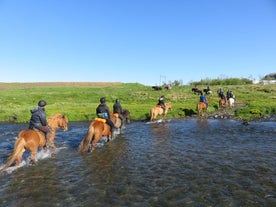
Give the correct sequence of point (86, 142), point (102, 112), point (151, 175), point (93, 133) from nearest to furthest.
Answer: point (151, 175) → point (86, 142) → point (93, 133) → point (102, 112)

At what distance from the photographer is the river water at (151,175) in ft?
27.8

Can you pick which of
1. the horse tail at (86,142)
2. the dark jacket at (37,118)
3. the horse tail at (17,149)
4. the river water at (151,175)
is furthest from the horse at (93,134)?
the horse tail at (17,149)

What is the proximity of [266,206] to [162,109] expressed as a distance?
20650 mm

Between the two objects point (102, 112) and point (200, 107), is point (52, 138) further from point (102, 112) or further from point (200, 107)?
point (200, 107)

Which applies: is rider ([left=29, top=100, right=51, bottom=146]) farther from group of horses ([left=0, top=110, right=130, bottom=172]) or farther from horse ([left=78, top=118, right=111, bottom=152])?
horse ([left=78, top=118, right=111, bottom=152])

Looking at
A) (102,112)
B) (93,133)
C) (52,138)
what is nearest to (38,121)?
(52,138)

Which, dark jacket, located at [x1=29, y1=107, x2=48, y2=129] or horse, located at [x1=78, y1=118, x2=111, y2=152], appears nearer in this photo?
dark jacket, located at [x1=29, y1=107, x2=48, y2=129]

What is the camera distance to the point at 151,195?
8734mm

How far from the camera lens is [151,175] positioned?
10656 mm

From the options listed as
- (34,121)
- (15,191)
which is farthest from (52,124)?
(15,191)

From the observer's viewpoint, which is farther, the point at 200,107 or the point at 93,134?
the point at 200,107

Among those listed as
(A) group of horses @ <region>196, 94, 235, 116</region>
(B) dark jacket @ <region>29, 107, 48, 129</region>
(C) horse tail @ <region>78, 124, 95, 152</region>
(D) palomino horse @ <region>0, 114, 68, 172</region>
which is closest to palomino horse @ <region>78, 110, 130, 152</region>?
(C) horse tail @ <region>78, 124, 95, 152</region>

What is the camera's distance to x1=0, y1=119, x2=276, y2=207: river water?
8484 millimetres

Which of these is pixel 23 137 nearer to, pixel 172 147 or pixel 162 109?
pixel 172 147
